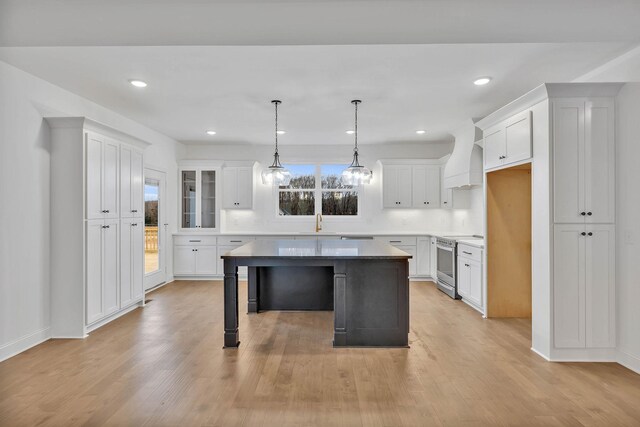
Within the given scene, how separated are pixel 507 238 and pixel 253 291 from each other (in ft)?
10.7

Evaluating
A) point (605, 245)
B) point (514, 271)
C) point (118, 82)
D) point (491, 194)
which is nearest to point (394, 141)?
point (491, 194)

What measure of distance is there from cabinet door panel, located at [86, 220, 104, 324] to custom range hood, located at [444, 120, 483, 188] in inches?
193

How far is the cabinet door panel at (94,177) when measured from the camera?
12.5ft

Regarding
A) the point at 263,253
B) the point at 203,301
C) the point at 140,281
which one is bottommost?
the point at 203,301

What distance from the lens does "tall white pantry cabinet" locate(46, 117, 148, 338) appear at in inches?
147

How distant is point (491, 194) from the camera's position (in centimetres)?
439

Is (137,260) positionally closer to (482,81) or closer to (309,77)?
(309,77)

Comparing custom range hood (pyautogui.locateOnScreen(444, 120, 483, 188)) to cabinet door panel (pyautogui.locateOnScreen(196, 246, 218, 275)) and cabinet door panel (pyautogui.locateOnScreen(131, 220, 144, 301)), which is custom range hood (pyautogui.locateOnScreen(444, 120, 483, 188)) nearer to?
cabinet door panel (pyautogui.locateOnScreen(196, 246, 218, 275))

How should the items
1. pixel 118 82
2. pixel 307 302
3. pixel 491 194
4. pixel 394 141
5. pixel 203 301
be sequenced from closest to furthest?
pixel 118 82, pixel 491 194, pixel 307 302, pixel 203 301, pixel 394 141

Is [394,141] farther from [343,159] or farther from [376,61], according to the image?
[376,61]

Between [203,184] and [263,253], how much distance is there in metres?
4.01

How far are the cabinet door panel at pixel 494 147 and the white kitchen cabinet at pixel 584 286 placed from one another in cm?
118

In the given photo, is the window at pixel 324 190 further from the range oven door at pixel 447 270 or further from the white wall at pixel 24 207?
the white wall at pixel 24 207

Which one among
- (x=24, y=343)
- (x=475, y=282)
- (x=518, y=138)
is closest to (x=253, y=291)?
(x=24, y=343)
